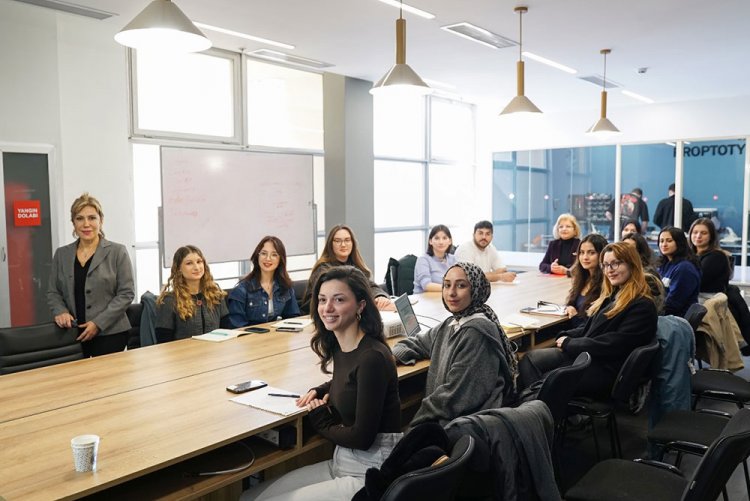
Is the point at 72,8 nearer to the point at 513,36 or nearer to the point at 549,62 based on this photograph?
the point at 513,36

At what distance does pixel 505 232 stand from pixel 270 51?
6039 millimetres

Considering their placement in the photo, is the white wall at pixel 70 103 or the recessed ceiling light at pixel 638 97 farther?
the recessed ceiling light at pixel 638 97

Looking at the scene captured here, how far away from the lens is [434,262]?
5.83m

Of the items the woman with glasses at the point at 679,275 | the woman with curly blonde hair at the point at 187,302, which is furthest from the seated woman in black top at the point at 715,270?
the woman with curly blonde hair at the point at 187,302

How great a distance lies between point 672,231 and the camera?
5.00 m

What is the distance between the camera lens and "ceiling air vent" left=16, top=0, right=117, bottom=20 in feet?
14.6

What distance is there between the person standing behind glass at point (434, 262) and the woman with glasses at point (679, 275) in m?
1.77

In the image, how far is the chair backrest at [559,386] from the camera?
8.36 feet

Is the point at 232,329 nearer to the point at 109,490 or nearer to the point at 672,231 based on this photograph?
the point at 109,490

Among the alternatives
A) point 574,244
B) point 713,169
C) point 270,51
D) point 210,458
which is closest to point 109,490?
point 210,458

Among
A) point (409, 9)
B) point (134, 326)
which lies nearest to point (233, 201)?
point (134, 326)

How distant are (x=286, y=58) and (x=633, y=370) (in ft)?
15.7

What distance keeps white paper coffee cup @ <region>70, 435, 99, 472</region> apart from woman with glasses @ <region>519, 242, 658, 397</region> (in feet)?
7.22

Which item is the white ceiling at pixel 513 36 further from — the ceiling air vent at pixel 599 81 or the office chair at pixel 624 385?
the office chair at pixel 624 385
